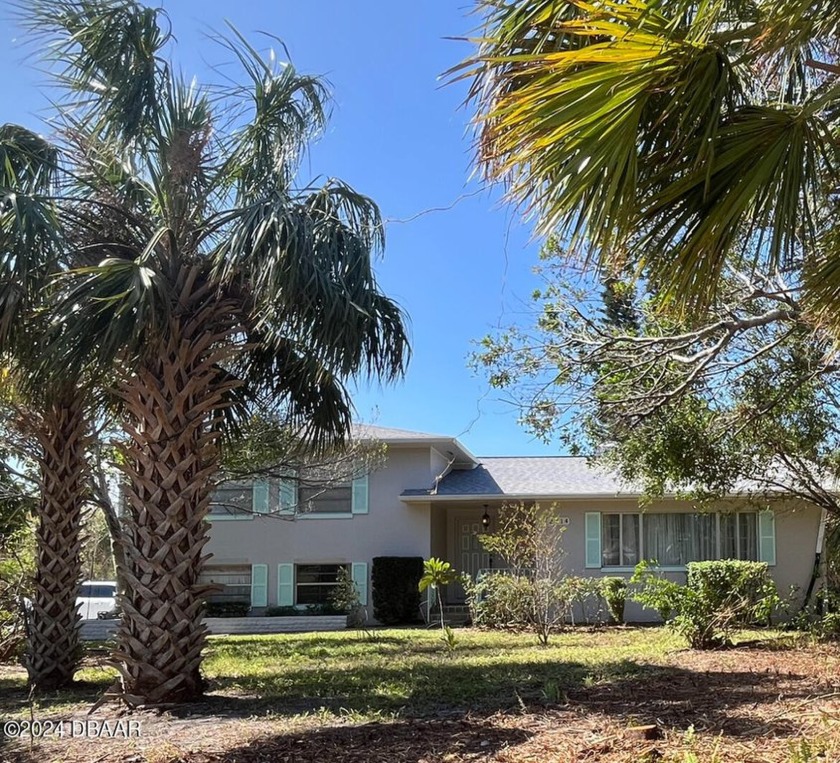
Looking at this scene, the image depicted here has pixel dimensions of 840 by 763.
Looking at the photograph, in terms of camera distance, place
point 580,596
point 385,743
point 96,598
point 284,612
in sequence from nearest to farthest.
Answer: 1. point 385,743
2. point 580,596
3. point 284,612
4. point 96,598

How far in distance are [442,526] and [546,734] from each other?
1776cm

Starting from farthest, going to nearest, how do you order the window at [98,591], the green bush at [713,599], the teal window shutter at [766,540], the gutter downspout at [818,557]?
the window at [98,591], the teal window shutter at [766,540], the gutter downspout at [818,557], the green bush at [713,599]

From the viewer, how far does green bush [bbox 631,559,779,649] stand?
1244 centimetres

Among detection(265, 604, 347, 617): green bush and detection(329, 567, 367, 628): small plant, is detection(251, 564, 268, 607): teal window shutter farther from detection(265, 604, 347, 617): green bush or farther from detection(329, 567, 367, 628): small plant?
detection(329, 567, 367, 628): small plant

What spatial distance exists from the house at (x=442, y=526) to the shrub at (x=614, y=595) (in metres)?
1.33

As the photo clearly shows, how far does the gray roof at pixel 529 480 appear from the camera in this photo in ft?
67.4

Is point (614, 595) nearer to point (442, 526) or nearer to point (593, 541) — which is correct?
point (593, 541)

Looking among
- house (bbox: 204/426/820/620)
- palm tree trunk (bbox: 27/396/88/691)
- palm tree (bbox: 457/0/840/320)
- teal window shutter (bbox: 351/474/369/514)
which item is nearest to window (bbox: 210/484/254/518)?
house (bbox: 204/426/820/620)

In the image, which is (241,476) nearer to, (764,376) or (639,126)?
Answer: (764,376)

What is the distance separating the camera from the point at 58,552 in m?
9.97

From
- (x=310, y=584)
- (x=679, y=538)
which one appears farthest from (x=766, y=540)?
(x=310, y=584)

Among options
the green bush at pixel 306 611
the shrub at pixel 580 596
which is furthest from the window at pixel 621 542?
the green bush at pixel 306 611

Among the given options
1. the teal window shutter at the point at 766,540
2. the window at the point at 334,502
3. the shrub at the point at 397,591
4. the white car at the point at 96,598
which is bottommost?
the white car at the point at 96,598

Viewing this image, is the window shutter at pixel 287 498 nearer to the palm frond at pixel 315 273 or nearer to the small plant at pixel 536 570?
the small plant at pixel 536 570
